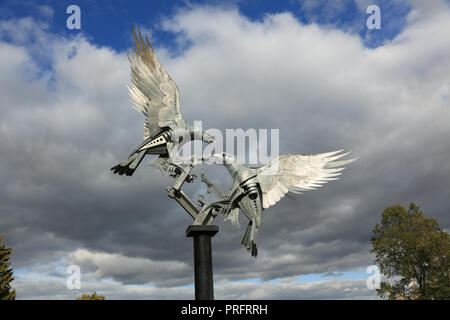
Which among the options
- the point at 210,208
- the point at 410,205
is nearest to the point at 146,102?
the point at 210,208

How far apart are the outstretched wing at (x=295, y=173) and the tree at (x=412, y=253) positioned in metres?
11.0

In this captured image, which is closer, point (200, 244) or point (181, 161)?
point (200, 244)

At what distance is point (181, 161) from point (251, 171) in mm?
2800

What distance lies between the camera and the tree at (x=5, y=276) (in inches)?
1004

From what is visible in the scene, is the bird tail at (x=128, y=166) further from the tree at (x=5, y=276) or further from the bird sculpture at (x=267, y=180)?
the tree at (x=5, y=276)

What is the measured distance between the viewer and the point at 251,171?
45.4ft

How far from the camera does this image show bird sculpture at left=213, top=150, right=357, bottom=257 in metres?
13.7

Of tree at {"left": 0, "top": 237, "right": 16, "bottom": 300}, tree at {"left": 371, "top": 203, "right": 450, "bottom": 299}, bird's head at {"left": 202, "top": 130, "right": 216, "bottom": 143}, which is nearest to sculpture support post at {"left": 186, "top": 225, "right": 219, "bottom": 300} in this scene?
bird's head at {"left": 202, "top": 130, "right": 216, "bottom": 143}

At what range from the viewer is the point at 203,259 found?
44.5 feet

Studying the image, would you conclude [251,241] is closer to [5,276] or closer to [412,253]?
[412,253]

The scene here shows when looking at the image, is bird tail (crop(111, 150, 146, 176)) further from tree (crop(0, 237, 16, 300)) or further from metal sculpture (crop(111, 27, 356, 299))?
tree (crop(0, 237, 16, 300))

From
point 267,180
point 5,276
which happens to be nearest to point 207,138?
point 267,180
